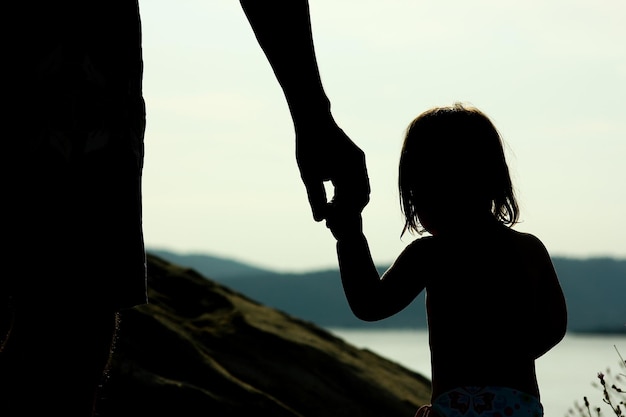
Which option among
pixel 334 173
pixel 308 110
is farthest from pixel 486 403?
pixel 308 110

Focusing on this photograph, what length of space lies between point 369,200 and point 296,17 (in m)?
0.60

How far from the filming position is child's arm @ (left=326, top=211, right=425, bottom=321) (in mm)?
2982

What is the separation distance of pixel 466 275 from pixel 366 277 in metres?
0.31

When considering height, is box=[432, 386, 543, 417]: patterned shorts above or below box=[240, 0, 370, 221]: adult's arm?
below

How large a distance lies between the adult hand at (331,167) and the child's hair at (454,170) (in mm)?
268

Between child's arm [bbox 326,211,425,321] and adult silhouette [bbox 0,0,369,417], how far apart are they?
0.76m

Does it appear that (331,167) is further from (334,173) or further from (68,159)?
(68,159)

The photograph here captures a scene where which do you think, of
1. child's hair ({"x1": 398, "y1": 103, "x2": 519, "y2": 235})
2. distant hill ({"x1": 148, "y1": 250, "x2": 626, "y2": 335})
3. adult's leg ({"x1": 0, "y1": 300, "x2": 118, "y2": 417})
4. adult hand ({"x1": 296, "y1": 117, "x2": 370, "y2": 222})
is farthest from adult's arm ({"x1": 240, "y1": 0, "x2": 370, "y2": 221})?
distant hill ({"x1": 148, "y1": 250, "x2": 626, "y2": 335})

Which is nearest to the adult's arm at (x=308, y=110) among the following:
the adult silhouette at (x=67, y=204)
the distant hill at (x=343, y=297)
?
the adult silhouette at (x=67, y=204)

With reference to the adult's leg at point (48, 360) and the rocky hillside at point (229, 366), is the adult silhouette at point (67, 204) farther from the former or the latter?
the rocky hillside at point (229, 366)

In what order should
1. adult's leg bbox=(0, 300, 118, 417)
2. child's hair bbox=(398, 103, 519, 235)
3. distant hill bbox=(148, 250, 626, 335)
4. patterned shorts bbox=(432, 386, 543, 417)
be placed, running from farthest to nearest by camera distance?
distant hill bbox=(148, 250, 626, 335) < child's hair bbox=(398, 103, 519, 235) < patterned shorts bbox=(432, 386, 543, 417) < adult's leg bbox=(0, 300, 118, 417)

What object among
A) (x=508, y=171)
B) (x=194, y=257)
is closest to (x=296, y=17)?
(x=508, y=171)

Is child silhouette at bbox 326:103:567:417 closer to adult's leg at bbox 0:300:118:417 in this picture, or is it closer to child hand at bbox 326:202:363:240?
child hand at bbox 326:202:363:240

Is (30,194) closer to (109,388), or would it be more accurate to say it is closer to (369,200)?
(369,200)
